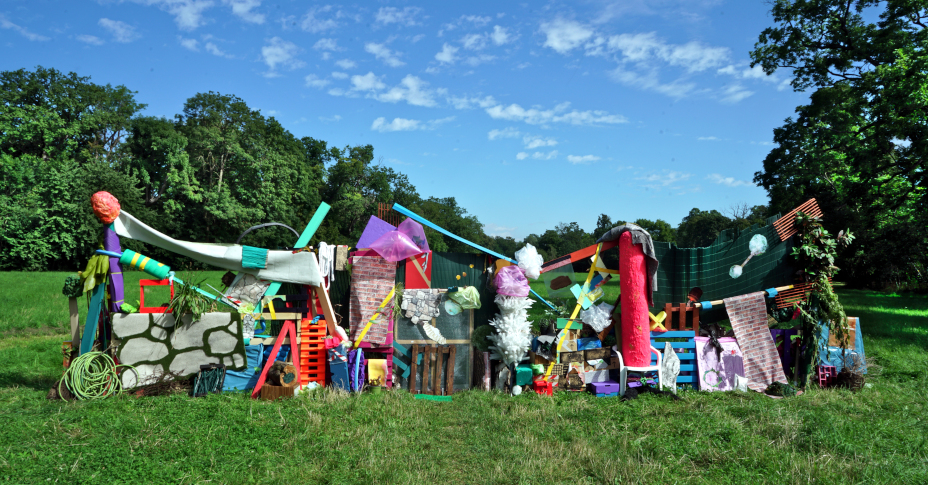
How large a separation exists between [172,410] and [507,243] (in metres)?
77.2

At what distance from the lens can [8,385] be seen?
696 cm

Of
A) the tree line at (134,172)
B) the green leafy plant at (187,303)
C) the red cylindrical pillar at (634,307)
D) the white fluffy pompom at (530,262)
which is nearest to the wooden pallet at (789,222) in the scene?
the red cylindrical pillar at (634,307)

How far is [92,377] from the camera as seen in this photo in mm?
5961

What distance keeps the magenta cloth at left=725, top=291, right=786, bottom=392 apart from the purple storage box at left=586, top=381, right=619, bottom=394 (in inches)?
77.6

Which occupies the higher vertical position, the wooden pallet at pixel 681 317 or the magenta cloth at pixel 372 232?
the magenta cloth at pixel 372 232

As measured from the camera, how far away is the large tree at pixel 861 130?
12.5 m

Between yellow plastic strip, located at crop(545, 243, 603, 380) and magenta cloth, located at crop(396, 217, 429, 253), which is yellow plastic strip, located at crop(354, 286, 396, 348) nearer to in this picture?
magenta cloth, located at crop(396, 217, 429, 253)

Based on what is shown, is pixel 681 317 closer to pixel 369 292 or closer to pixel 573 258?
pixel 573 258

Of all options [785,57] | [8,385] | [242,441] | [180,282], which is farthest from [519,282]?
[785,57]

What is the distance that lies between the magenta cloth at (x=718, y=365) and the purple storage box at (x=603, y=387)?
1.26m

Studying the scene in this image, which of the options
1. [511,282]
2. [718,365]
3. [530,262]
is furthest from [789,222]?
[511,282]

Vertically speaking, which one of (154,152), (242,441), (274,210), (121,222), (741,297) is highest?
(154,152)

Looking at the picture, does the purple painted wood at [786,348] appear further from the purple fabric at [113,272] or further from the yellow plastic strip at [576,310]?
the purple fabric at [113,272]

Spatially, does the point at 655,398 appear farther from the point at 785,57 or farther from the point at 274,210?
the point at 274,210
